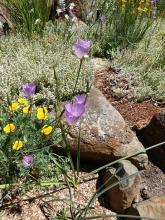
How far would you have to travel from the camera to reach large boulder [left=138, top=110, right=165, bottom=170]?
143 inches

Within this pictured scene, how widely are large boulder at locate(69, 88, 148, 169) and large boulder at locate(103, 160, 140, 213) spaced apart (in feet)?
0.51

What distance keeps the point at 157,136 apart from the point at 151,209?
30.6 inches

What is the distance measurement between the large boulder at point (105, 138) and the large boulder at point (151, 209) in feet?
1.34

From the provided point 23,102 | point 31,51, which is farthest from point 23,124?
point 31,51

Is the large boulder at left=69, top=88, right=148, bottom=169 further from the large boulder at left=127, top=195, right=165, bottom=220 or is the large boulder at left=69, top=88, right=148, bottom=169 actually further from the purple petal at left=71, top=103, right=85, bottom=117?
the purple petal at left=71, top=103, right=85, bottom=117

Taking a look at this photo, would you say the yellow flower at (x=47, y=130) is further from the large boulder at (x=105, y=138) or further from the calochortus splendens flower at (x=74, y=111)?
the calochortus splendens flower at (x=74, y=111)

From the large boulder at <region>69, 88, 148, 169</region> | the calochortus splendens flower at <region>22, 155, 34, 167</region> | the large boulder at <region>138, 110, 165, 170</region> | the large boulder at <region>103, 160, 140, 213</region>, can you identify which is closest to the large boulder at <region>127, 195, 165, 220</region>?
the large boulder at <region>103, 160, 140, 213</region>

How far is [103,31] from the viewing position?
573 cm

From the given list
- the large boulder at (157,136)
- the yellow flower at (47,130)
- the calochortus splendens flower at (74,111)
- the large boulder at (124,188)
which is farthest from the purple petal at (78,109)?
the large boulder at (157,136)

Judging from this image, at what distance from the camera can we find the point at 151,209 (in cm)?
307

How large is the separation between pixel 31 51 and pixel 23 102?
4.92ft

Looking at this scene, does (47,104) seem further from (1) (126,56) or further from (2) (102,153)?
(1) (126,56)

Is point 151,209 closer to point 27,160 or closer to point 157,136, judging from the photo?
point 157,136

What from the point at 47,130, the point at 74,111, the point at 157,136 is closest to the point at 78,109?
the point at 74,111
